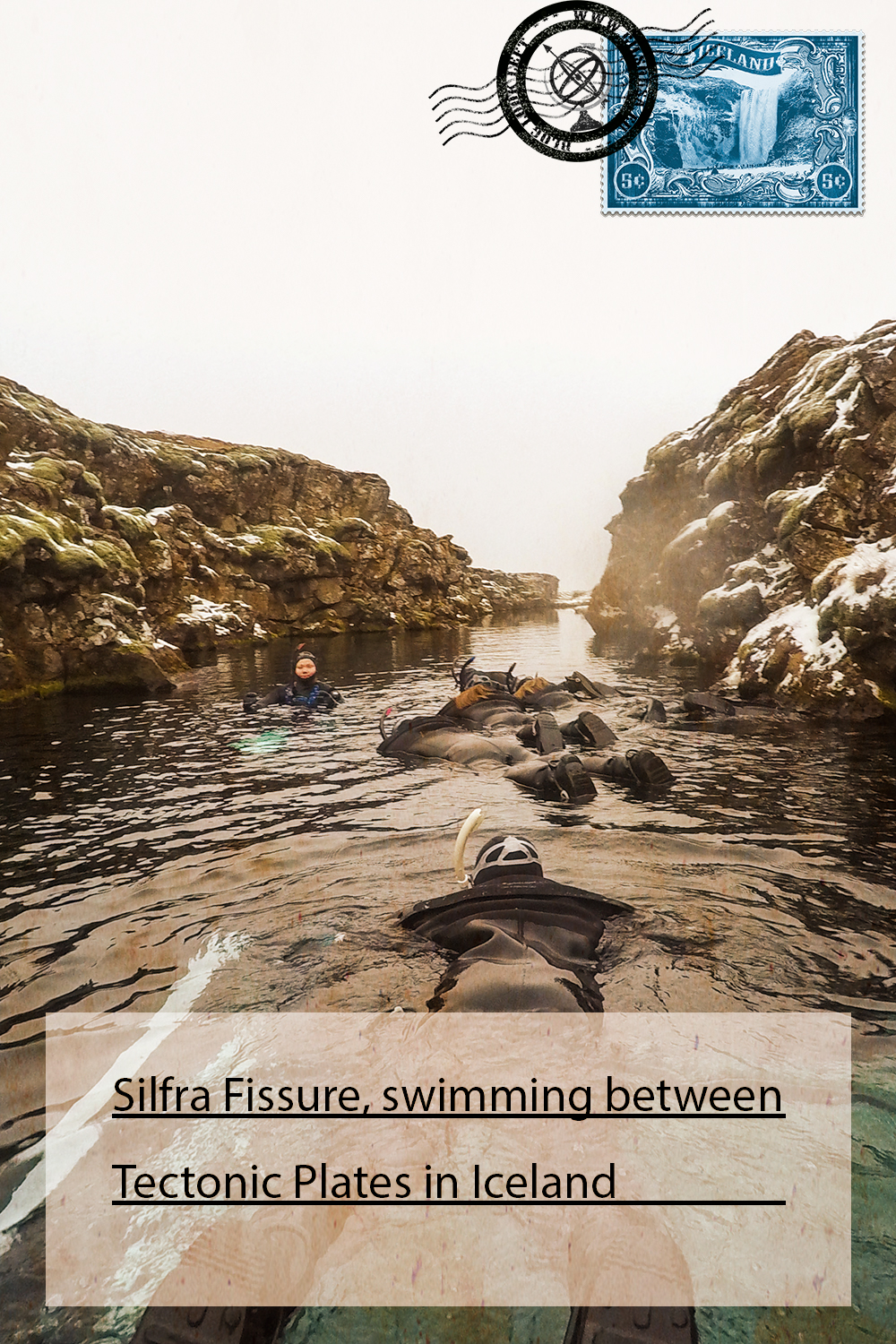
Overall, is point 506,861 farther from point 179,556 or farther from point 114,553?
point 179,556

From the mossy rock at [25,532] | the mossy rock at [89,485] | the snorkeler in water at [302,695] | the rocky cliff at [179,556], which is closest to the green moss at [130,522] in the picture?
the rocky cliff at [179,556]

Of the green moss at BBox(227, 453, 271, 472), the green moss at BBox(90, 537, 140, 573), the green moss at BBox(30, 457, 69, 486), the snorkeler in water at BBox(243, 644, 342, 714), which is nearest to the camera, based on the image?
the snorkeler in water at BBox(243, 644, 342, 714)

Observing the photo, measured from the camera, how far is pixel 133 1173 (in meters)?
2.54

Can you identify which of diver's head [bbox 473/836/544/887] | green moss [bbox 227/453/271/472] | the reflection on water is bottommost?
the reflection on water

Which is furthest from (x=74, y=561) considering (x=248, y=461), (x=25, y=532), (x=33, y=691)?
(x=248, y=461)

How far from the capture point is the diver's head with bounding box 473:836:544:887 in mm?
4160

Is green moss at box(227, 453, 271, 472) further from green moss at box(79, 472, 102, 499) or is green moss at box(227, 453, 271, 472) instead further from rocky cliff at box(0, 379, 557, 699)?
green moss at box(79, 472, 102, 499)

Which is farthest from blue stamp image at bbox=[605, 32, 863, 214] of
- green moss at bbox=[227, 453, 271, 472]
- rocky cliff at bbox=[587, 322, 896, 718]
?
green moss at bbox=[227, 453, 271, 472]

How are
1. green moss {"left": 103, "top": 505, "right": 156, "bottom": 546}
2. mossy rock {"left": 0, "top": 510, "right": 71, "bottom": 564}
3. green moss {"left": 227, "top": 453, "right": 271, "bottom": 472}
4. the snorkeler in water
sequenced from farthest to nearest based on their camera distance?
1. green moss {"left": 103, "top": 505, "right": 156, "bottom": 546}
2. green moss {"left": 227, "top": 453, "right": 271, "bottom": 472}
3. mossy rock {"left": 0, "top": 510, "right": 71, "bottom": 564}
4. the snorkeler in water

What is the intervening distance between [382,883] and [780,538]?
42.3 ft

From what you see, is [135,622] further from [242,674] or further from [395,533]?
[395,533]

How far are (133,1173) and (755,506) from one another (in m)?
16.9

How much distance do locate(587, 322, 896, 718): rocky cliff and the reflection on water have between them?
176 cm

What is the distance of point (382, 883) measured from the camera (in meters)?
5.59
